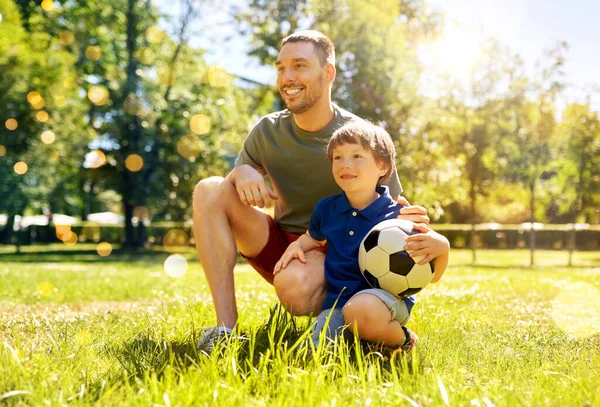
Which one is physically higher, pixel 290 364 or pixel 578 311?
pixel 290 364

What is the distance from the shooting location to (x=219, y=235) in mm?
3848

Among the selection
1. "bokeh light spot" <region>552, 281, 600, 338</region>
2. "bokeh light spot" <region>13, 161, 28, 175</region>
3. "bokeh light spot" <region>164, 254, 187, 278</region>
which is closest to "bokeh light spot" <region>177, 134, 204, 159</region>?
"bokeh light spot" <region>13, 161, 28, 175</region>

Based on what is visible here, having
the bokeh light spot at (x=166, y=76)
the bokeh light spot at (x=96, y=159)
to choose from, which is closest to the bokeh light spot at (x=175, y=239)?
the bokeh light spot at (x=96, y=159)

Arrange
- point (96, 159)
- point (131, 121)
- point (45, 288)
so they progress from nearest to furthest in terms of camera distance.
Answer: point (45, 288), point (131, 121), point (96, 159)

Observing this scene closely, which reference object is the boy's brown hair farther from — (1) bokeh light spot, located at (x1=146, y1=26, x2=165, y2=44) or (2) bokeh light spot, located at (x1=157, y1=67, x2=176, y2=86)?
(1) bokeh light spot, located at (x1=146, y1=26, x2=165, y2=44)

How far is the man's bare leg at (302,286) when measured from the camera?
3434 mm

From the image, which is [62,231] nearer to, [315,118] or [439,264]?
[315,118]

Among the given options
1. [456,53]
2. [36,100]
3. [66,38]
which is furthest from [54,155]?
[456,53]

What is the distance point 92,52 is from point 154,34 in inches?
124

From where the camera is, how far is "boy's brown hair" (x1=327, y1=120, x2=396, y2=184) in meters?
3.34

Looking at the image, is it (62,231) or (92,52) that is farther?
(62,231)

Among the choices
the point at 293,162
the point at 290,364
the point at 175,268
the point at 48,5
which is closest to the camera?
the point at 290,364

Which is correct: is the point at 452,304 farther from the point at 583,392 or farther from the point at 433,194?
the point at 433,194

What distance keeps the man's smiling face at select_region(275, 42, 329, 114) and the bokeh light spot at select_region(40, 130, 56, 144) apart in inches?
912
